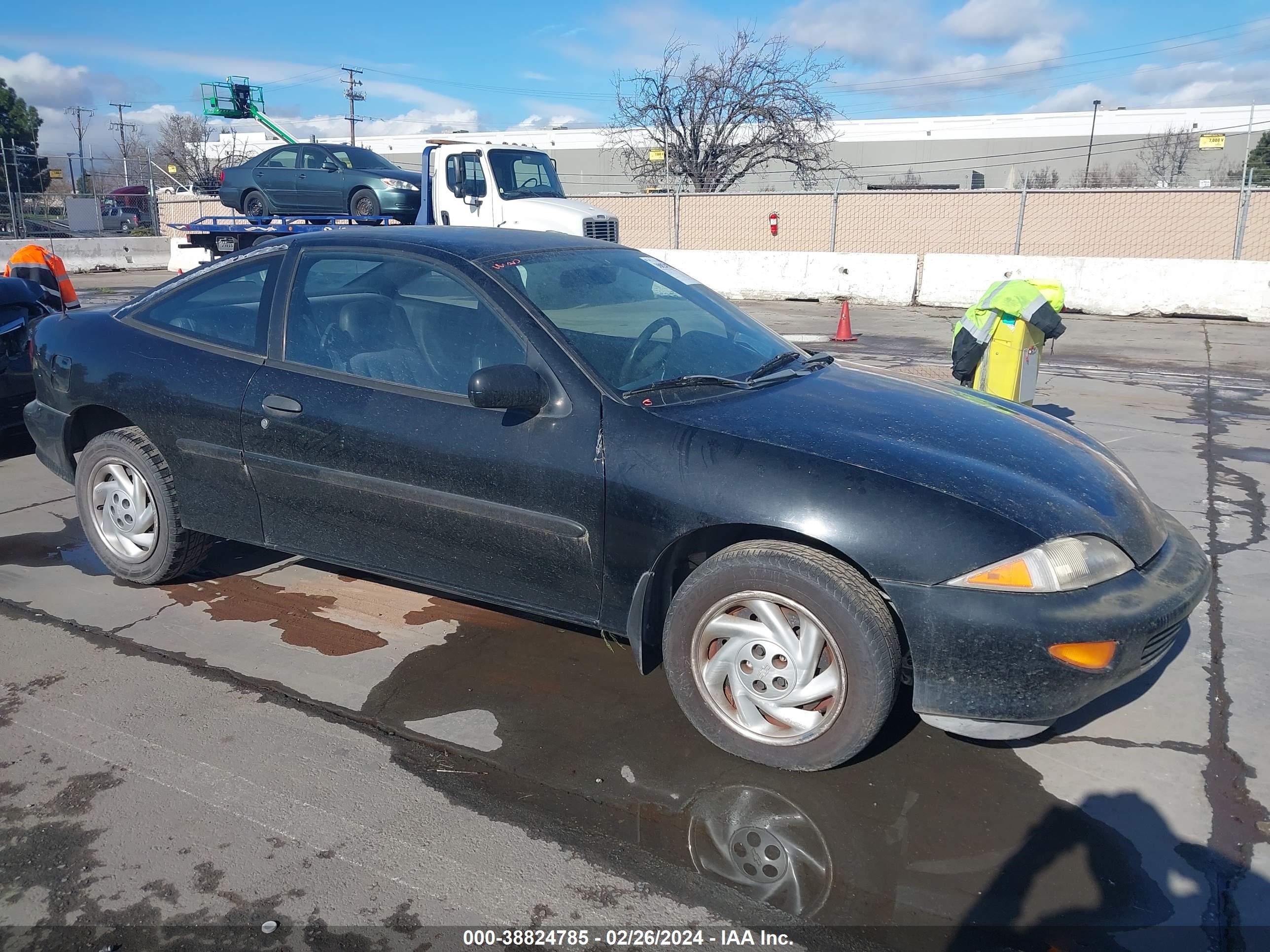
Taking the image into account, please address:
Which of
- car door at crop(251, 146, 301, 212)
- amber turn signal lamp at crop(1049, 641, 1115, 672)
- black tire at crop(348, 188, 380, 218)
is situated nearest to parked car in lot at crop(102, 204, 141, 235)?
car door at crop(251, 146, 301, 212)

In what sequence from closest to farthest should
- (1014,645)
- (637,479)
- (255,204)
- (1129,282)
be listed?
(1014,645) < (637,479) < (1129,282) < (255,204)

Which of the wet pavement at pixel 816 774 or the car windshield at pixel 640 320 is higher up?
the car windshield at pixel 640 320

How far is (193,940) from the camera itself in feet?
7.93

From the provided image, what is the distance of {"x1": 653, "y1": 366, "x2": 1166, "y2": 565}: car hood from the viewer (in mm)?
3008

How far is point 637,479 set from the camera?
322cm

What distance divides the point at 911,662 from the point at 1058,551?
549mm

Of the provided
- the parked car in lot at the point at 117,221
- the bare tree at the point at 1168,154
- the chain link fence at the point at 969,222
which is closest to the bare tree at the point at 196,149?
the parked car in lot at the point at 117,221

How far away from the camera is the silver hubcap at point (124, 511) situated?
4.51 metres

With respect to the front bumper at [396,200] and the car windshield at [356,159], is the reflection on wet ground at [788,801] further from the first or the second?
the car windshield at [356,159]

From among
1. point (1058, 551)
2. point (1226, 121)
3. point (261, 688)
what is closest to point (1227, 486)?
point (1058, 551)

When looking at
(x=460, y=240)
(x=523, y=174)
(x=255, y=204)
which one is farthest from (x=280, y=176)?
(x=460, y=240)

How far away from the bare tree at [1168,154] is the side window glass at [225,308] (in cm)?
5159

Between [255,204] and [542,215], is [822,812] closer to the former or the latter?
[542,215]

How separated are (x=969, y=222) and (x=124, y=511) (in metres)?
21.8
